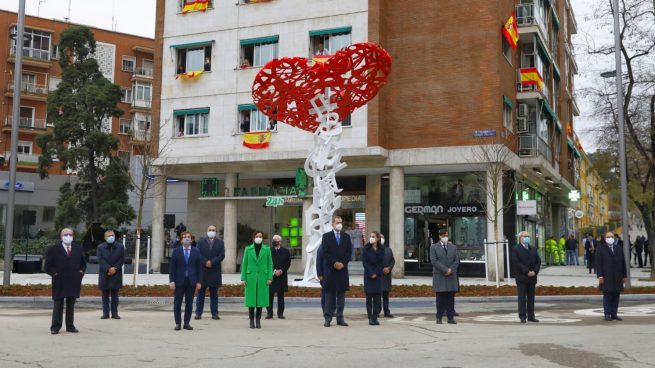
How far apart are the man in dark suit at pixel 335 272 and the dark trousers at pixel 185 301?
95.8 inches

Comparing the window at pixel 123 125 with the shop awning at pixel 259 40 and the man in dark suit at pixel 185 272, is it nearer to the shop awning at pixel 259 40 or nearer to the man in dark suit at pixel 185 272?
the shop awning at pixel 259 40

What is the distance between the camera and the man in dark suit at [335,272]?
12656 mm

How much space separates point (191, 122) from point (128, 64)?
28889 mm

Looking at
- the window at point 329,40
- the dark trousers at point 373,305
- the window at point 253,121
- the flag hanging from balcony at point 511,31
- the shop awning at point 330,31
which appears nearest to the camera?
the dark trousers at point 373,305

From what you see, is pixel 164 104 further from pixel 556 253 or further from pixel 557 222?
pixel 557 222

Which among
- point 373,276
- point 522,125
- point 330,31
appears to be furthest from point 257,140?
point 373,276

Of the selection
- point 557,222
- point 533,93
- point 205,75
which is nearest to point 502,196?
point 533,93

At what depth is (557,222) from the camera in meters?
51.0

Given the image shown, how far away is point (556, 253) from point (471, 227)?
12.5 metres

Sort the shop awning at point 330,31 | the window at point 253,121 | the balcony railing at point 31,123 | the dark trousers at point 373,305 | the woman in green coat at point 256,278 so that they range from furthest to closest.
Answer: the balcony railing at point 31,123 < the window at point 253,121 < the shop awning at point 330,31 < the dark trousers at point 373,305 < the woman in green coat at point 256,278

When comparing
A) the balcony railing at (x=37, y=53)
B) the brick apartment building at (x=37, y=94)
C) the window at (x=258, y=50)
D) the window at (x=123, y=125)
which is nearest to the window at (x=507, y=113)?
the window at (x=258, y=50)

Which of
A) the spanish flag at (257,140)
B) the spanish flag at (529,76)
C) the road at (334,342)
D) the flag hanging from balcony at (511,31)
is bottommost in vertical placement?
the road at (334,342)

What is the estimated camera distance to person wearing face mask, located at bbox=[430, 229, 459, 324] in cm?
1298

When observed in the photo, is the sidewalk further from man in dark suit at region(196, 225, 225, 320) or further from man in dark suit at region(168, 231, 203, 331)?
man in dark suit at region(168, 231, 203, 331)
